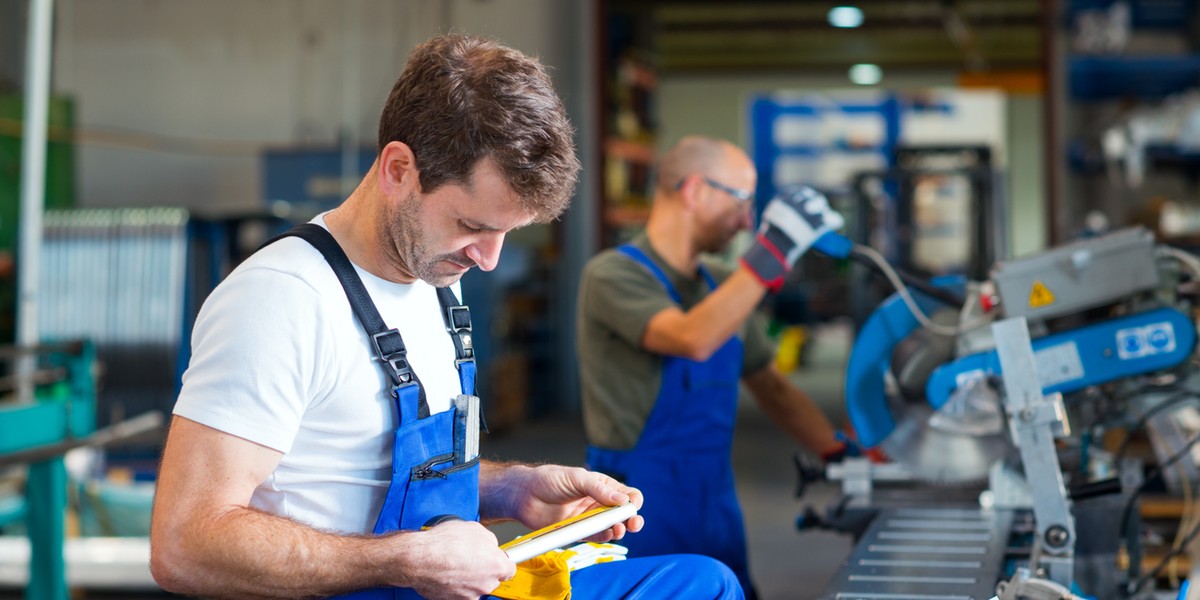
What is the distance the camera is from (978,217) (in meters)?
8.34

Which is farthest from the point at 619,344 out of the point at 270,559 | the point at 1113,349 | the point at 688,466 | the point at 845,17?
the point at 845,17

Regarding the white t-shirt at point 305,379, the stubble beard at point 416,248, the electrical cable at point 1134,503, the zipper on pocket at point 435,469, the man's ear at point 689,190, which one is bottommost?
the electrical cable at point 1134,503

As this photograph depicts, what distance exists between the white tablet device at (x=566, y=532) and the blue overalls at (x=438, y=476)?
95mm

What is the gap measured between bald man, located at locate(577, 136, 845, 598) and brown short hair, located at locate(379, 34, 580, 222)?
4.07 feet

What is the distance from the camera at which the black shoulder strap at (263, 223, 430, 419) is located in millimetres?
1714

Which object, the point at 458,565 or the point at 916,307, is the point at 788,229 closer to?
the point at 916,307

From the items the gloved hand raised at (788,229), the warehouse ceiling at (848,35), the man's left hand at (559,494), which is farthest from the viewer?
the warehouse ceiling at (848,35)

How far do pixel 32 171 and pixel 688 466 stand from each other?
97.8 inches

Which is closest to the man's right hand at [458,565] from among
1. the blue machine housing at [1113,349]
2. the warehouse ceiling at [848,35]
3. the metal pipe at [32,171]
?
the blue machine housing at [1113,349]

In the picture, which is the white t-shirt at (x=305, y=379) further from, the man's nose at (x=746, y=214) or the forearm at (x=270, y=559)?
the man's nose at (x=746, y=214)

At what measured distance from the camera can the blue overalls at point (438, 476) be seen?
1.71 m

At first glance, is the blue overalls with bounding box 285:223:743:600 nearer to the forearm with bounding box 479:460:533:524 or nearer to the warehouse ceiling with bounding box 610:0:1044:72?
the forearm with bounding box 479:460:533:524

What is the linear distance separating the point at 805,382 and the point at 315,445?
1233 cm

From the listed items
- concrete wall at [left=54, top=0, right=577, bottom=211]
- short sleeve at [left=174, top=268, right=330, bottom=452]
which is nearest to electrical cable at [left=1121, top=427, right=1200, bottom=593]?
short sleeve at [left=174, top=268, right=330, bottom=452]
